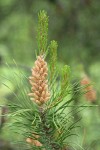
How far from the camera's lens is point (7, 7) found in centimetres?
596

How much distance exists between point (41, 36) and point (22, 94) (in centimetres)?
19

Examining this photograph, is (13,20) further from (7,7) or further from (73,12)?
(73,12)

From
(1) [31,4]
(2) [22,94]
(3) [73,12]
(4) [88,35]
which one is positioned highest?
(1) [31,4]

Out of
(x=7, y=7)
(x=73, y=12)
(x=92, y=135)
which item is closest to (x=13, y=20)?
(x=7, y=7)

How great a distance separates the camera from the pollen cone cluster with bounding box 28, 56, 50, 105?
3.35 ft

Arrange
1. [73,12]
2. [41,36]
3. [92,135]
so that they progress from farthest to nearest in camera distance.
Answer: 1. [73,12]
2. [92,135]
3. [41,36]

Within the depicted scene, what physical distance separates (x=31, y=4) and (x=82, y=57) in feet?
4.57

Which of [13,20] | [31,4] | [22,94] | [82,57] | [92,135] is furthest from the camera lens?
[13,20]

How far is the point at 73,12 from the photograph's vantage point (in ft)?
15.8

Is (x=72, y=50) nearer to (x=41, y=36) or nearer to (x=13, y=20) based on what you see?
(x=13, y=20)

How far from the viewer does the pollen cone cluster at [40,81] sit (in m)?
1.02

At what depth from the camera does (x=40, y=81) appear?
1.02 m

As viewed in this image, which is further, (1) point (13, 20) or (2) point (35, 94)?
(1) point (13, 20)

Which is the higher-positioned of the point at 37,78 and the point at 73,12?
the point at 73,12
